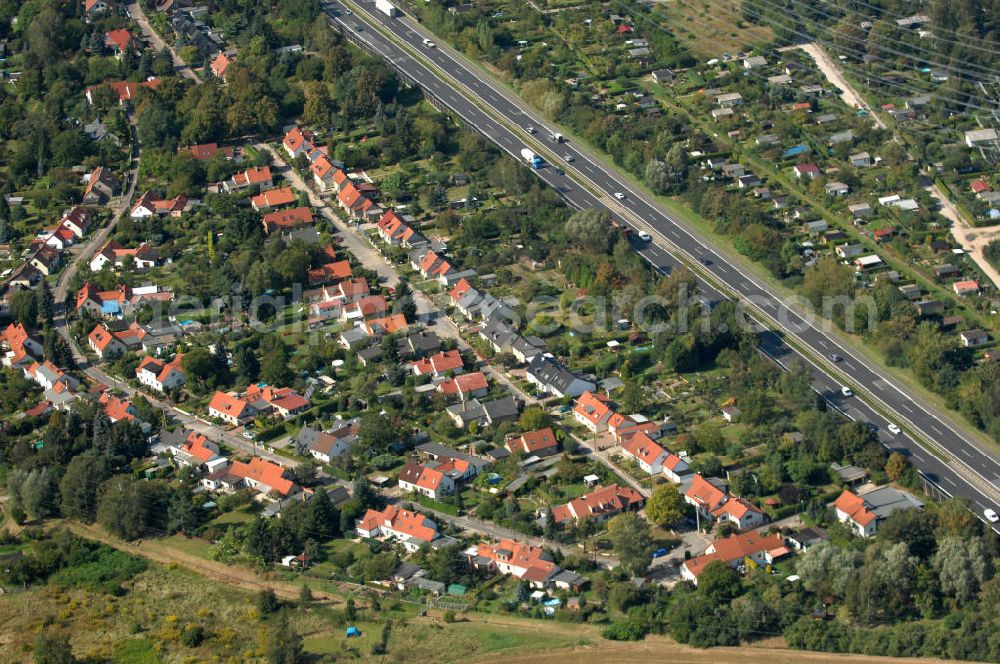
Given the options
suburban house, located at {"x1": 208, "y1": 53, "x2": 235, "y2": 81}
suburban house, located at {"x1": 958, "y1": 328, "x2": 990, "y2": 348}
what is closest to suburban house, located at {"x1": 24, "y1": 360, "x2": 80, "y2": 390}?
suburban house, located at {"x1": 208, "y1": 53, "x2": 235, "y2": 81}

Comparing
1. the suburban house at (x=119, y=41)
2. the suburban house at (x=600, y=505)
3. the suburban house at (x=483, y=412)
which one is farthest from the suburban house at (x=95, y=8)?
the suburban house at (x=600, y=505)

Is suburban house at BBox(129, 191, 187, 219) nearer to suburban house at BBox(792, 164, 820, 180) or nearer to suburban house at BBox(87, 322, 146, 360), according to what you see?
suburban house at BBox(87, 322, 146, 360)

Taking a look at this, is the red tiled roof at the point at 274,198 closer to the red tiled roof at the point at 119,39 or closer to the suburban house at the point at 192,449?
the red tiled roof at the point at 119,39

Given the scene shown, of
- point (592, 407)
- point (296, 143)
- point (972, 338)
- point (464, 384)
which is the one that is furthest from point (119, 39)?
point (972, 338)

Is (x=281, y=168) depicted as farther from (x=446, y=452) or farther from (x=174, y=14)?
(x=446, y=452)

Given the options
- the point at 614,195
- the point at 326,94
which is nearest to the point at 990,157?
the point at 614,195

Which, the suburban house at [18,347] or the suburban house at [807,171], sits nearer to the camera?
the suburban house at [18,347]

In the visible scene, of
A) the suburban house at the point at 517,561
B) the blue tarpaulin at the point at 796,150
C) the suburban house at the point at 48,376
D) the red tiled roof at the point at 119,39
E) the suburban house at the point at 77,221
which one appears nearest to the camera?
the suburban house at the point at 517,561
